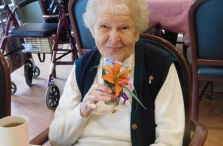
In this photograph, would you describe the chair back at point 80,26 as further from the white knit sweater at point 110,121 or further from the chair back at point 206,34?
the white knit sweater at point 110,121

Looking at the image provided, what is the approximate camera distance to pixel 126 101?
1192mm

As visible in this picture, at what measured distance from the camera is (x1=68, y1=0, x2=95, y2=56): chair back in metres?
2.30

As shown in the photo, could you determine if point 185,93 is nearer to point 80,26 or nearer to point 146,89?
point 146,89

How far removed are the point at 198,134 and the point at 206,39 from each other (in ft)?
3.52

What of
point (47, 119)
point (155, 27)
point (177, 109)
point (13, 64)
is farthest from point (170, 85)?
point (13, 64)

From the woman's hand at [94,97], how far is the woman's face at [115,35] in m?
0.19

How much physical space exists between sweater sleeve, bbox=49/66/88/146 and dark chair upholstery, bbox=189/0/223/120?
3.48ft

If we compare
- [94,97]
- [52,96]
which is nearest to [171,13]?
[52,96]

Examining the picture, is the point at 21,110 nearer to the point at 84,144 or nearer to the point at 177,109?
the point at 84,144

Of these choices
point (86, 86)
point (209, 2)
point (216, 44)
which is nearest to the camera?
point (86, 86)

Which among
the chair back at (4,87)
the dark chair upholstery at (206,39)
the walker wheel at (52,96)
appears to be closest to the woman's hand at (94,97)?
the chair back at (4,87)

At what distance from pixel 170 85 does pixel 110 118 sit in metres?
0.27

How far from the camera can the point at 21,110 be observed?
9.38 ft

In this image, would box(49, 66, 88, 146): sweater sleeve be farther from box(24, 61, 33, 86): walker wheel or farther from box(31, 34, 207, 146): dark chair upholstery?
box(24, 61, 33, 86): walker wheel
